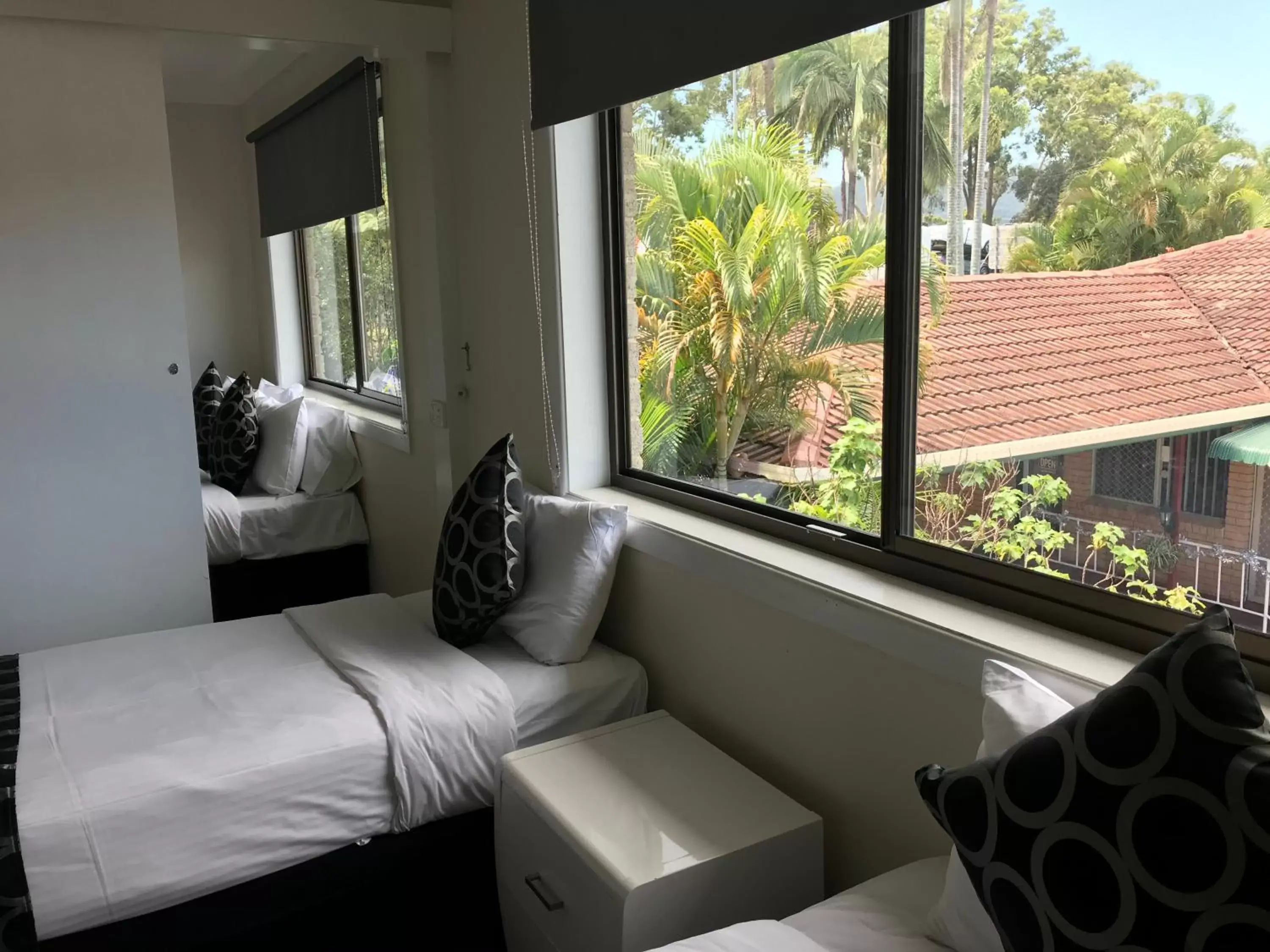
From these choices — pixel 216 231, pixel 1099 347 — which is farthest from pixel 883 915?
pixel 216 231

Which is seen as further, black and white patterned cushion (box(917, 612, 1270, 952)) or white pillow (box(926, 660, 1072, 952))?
white pillow (box(926, 660, 1072, 952))

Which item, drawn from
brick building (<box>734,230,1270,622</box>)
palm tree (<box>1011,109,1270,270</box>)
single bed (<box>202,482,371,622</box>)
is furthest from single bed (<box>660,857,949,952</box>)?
single bed (<box>202,482,371,622</box>)

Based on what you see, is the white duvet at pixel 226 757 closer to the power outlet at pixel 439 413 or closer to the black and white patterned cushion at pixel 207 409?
the power outlet at pixel 439 413

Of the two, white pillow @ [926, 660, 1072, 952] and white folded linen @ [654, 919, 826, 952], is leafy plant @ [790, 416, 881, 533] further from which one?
white folded linen @ [654, 919, 826, 952]

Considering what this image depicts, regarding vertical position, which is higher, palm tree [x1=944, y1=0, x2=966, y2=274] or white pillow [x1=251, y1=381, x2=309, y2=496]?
palm tree [x1=944, y1=0, x2=966, y2=274]

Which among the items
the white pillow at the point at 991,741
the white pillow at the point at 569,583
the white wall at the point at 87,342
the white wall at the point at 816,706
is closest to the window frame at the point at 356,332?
the white wall at the point at 87,342

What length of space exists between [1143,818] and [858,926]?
20.9 inches

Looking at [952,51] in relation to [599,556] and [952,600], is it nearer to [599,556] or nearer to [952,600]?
[952,600]

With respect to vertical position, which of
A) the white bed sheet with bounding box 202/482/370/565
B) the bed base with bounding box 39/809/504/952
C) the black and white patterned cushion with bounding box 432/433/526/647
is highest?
the black and white patterned cushion with bounding box 432/433/526/647

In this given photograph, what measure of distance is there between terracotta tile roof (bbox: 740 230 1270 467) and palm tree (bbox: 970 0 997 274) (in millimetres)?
64

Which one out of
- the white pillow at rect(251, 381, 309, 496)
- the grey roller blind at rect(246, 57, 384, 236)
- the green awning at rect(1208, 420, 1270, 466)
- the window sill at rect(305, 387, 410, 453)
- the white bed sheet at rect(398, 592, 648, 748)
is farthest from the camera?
the white pillow at rect(251, 381, 309, 496)

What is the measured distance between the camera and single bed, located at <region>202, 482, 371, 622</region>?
154 inches

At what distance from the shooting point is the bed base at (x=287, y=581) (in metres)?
3.95

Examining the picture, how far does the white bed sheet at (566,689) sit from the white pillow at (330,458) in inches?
74.3
